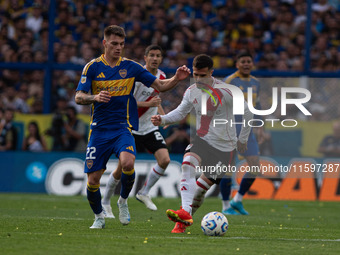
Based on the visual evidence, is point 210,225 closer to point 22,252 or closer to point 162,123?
point 162,123

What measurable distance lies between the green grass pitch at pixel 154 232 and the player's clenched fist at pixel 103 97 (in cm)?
151

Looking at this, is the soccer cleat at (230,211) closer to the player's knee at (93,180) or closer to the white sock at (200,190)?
the white sock at (200,190)

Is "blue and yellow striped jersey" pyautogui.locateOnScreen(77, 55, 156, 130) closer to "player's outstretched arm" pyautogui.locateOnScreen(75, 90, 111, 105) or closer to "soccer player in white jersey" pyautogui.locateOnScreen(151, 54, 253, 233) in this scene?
"player's outstretched arm" pyautogui.locateOnScreen(75, 90, 111, 105)

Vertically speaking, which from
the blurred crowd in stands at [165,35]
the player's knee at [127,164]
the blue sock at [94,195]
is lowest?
the blue sock at [94,195]

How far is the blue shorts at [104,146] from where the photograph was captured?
8.05 m

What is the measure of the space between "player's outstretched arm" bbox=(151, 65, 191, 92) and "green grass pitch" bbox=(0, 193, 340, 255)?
1.75m

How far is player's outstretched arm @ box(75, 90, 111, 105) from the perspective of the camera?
25.3 feet

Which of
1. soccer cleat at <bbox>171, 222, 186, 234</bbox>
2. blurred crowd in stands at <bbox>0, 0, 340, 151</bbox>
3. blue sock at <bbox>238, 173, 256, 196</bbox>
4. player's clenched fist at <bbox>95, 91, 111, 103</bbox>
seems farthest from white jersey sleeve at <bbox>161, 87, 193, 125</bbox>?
blurred crowd in stands at <bbox>0, 0, 340, 151</bbox>

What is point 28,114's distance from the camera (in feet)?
53.7

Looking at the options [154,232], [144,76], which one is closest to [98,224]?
[154,232]

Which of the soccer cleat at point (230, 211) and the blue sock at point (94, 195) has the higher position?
the blue sock at point (94, 195)

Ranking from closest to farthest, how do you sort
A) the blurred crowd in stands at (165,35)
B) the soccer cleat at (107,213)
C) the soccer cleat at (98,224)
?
1. the soccer cleat at (98,224)
2. the soccer cleat at (107,213)
3. the blurred crowd in stands at (165,35)

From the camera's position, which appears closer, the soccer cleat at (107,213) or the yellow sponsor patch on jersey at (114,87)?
the yellow sponsor patch on jersey at (114,87)

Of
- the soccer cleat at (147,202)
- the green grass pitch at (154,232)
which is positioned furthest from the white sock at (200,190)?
the soccer cleat at (147,202)
